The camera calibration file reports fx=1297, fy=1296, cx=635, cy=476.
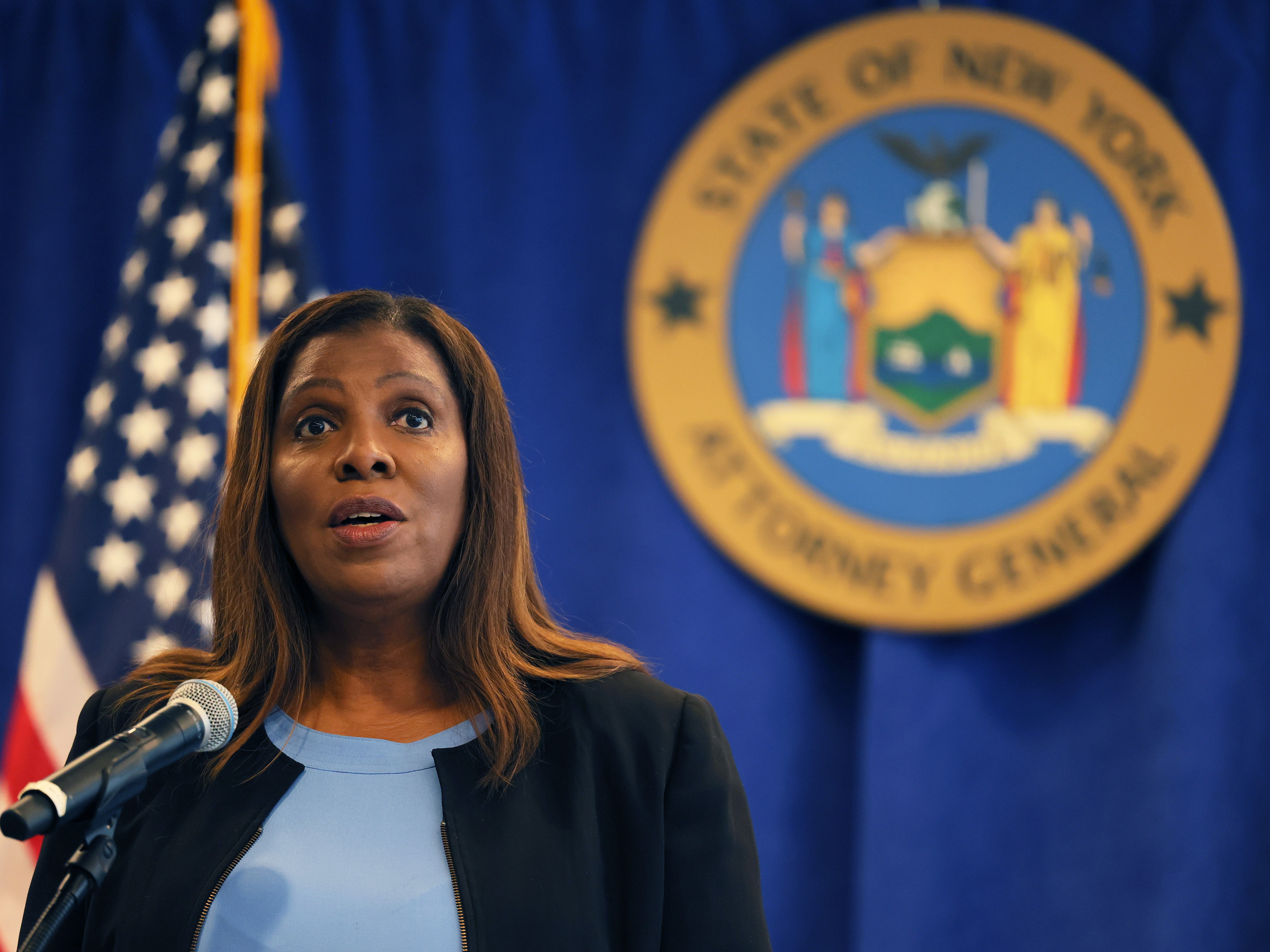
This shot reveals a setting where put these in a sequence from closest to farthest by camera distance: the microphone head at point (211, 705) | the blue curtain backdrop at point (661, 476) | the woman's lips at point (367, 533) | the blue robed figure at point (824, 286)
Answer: the microphone head at point (211, 705) → the woman's lips at point (367, 533) → the blue curtain backdrop at point (661, 476) → the blue robed figure at point (824, 286)

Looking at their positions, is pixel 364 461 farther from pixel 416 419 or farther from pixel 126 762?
pixel 126 762

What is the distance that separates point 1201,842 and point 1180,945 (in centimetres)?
21

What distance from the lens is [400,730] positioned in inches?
54.2

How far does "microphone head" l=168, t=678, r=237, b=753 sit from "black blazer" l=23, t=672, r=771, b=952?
245mm

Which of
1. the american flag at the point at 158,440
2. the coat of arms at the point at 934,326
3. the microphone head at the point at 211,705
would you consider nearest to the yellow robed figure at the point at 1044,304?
the coat of arms at the point at 934,326

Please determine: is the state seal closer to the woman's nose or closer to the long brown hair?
the long brown hair

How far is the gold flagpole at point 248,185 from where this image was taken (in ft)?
8.68

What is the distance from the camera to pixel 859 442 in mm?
2699

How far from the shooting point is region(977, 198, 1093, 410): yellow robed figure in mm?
2678

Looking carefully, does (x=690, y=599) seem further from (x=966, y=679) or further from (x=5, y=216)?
(x=5, y=216)

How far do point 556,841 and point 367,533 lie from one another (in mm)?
364

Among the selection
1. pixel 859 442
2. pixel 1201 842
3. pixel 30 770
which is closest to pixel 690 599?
pixel 859 442

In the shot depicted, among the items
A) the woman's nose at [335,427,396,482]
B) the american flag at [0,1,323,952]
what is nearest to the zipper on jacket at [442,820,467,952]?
the woman's nose at [335,427,396,482]

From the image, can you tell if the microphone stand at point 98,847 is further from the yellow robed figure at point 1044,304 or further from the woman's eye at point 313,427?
the yellow robed figure at point 1044,304
